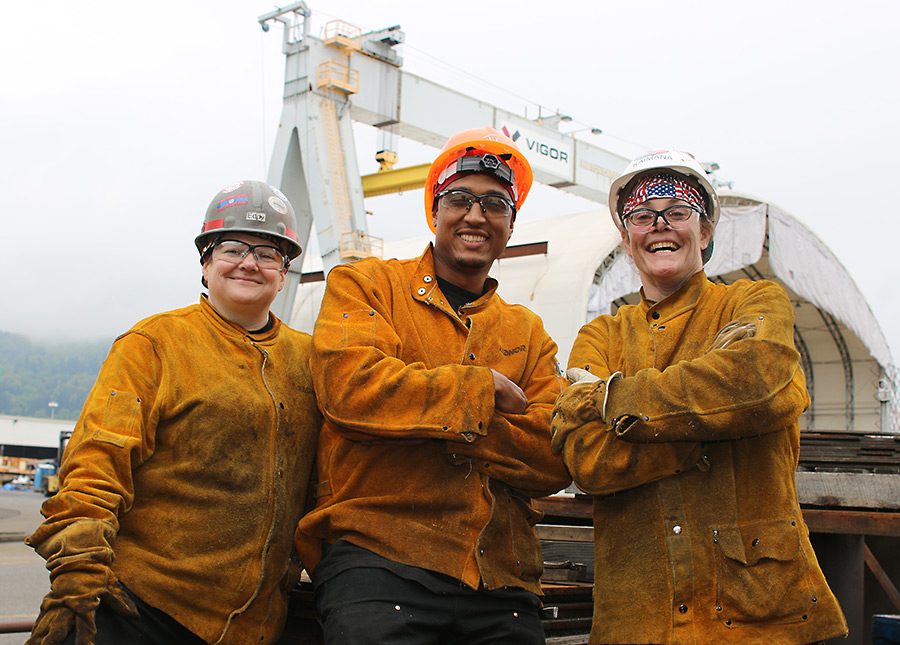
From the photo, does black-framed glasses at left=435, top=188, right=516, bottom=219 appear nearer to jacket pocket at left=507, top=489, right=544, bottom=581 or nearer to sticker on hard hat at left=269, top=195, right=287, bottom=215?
sticker on hard hat at left=269, top=195, right=287, bottom=215

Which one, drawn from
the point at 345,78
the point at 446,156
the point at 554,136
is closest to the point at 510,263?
the point at 554,136

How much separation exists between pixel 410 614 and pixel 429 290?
1033 mm

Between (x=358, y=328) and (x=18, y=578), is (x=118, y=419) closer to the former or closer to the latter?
(x=358, y=328)

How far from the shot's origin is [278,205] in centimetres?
290

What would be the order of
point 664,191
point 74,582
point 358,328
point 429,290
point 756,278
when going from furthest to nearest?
point 756,278, point 429,290, point 664,191, point 358,328, point 74,582

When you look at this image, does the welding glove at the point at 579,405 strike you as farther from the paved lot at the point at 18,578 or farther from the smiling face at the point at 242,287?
the paved lot at the point at 18,578

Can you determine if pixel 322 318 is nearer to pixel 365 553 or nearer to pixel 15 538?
pixel 365 553

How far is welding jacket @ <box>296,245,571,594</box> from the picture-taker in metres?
2.34

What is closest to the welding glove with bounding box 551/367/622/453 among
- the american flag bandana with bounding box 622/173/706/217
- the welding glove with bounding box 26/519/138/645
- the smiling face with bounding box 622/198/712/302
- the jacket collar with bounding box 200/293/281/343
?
the smiling face with bounding box 622/198/712/302

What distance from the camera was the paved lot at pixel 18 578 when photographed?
8102 millimetres

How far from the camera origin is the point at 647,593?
7.35 ft

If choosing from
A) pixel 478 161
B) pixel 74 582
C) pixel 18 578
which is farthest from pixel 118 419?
pixel 18 578

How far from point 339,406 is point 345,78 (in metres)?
14.7

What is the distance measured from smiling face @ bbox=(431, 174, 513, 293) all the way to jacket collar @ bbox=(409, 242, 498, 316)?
0.24ft
